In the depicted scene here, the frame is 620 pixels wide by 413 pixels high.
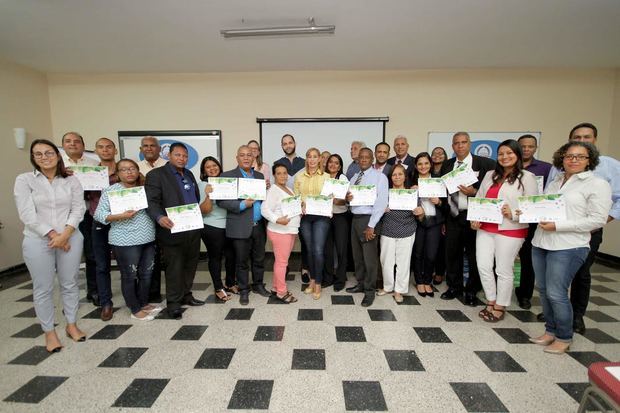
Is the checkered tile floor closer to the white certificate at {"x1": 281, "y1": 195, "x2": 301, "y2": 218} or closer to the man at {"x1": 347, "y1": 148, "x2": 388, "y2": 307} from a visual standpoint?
the man at {"x1": 347, "y1": 148, "x2": 388, "y2": 307}

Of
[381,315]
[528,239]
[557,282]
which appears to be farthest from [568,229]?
[381,315]

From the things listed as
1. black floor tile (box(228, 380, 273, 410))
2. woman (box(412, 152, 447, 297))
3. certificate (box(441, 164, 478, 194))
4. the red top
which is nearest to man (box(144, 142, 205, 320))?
black floor tile (box(228, 380, 273, 410))

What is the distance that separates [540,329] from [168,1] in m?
4.88

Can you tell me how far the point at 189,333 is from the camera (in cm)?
249

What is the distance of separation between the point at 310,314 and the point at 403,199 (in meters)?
1.56

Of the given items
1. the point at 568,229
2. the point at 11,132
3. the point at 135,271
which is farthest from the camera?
the point at 11,132

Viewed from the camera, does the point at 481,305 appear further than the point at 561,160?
Yes

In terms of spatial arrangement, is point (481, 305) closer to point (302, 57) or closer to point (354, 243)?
point (354, 243)

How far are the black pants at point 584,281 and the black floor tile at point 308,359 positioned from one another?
2392 mm

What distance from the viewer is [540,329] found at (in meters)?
2.55

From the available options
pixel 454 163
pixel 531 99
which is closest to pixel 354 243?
pixel 454 163

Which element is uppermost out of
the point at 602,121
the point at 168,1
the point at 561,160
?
the point at 168,1

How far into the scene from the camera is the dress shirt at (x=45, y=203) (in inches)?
79.7

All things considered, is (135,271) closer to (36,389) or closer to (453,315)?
(36,389)
